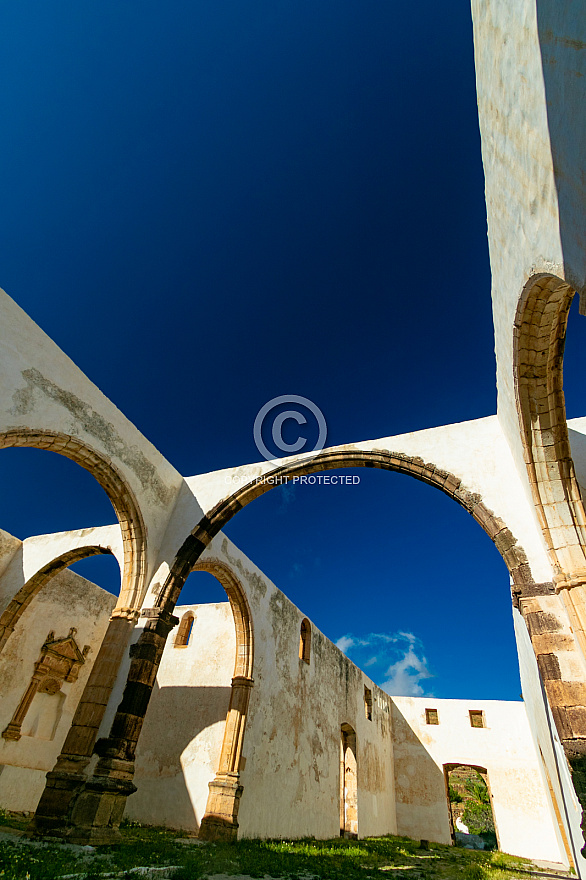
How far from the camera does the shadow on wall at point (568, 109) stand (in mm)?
2039

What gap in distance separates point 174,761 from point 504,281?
11.1 meters

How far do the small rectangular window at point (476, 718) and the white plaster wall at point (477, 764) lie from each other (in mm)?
135

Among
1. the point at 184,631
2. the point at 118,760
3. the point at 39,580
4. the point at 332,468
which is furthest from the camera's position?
the point at 184,631

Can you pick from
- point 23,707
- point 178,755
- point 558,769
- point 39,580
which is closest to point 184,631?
point 178,755

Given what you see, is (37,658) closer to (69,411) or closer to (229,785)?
(229,785)

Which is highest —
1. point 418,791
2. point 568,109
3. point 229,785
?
point 568,109

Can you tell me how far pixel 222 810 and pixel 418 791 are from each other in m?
11.7

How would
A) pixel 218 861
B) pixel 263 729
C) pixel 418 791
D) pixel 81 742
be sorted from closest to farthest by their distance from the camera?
pixel 218 861, pixel 81 742, pixel 263 729, pixel 418 791

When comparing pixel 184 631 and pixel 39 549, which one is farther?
pixel 184 631

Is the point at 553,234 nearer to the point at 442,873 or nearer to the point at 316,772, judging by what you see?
the point at 442,873

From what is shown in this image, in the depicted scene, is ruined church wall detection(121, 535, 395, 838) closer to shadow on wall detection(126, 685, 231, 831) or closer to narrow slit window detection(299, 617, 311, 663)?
shadow on wall detection(126, 685, 231, 831)

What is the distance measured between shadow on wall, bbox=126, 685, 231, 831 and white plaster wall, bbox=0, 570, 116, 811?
74.4 inches

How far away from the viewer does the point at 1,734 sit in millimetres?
9047

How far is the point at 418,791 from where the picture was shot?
16172mm
